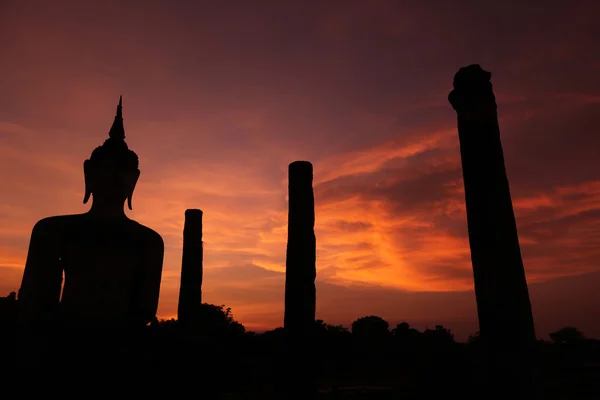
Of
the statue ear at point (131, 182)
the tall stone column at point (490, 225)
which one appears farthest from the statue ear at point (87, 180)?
the tall stone column at point (490, 225)

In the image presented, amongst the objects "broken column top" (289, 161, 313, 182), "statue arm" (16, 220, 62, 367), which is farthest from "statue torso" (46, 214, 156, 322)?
"broken column top" (289, 161, 313, 182)

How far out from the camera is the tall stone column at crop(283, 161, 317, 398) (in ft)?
33.6

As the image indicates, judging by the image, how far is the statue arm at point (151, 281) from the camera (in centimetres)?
572

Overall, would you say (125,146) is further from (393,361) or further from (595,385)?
(393,361)

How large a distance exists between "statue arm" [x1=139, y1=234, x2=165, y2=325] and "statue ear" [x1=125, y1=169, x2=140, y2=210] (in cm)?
80

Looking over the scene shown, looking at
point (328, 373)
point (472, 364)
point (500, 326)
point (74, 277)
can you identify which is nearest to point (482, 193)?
point (500, 326)

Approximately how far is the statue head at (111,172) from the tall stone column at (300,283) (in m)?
5.56

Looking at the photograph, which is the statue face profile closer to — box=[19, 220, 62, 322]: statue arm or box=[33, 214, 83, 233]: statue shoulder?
box=[33, 214, 83, 233]: statue shoulder

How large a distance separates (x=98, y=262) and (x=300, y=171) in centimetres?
670

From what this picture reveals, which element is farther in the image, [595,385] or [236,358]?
[595,385]

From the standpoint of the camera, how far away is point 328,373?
91.6ft

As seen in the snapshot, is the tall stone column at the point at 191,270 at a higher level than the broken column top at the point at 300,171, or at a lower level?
lower

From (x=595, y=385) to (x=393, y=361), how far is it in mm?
13290

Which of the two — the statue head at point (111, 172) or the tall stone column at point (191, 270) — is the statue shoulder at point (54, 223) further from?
the tall stone column at point (191, 270)
